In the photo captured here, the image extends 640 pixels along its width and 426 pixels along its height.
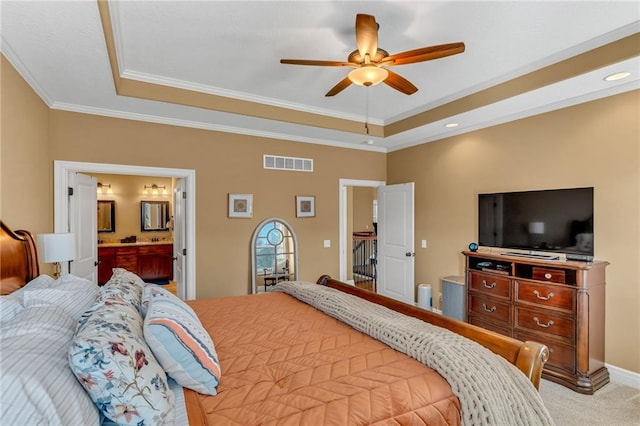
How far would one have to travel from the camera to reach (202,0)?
81.8 inches

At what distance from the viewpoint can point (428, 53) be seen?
2.13 metres

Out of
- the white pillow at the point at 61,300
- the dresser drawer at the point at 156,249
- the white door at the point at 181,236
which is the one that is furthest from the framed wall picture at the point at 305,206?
the dresser drawer at the point at 156,249

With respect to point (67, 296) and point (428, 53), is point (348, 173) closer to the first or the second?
point (428, 53)

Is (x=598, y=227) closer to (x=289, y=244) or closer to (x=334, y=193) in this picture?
(x=334, y=193)

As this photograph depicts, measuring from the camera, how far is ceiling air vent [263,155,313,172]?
4.53 meters

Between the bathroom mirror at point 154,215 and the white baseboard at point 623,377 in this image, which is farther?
the bathroom mirror at point 154,215

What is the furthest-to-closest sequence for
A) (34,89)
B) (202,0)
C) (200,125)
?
(200,125)
(34,89)
(202,0)

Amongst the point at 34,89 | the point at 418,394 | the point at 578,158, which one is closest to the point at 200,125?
the point at 34,89

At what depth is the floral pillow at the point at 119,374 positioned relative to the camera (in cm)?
101

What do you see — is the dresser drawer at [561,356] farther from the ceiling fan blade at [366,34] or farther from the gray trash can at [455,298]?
the ceiling fan blade at [366,34]

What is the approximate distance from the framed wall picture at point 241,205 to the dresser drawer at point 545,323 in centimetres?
331

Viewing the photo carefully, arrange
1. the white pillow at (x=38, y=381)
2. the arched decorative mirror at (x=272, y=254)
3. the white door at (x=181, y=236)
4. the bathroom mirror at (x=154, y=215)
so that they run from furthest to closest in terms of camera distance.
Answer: the bathroom mirror at (x=154, y=215), the arched decorative mirror at (x=272, y=254), the white door at (x=181, y=236), the white pillow at (x=38, y=381)

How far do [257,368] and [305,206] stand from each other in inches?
131

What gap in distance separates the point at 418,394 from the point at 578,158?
313 cm
